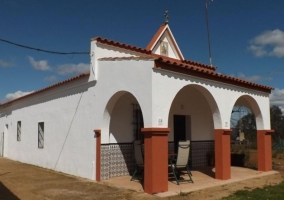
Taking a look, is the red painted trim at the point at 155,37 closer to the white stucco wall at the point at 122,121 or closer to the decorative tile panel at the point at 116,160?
the white stucco wall at the point at 122,121

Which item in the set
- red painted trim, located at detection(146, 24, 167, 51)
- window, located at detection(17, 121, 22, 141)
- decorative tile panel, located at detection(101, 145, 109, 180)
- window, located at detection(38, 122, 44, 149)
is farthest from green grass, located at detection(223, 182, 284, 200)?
window, located at detection(17, 121, 22, 141)

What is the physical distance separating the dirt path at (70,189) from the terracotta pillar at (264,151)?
0.91 meters

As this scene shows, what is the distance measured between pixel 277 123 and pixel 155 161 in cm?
3705

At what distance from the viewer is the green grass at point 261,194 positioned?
756cm

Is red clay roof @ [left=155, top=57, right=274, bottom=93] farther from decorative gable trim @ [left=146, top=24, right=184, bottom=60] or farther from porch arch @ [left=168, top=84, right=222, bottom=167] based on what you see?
decorative gable trim @ [left=146, top=24, right=184, bottom=60]

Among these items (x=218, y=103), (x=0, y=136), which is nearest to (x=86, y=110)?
(x=218, y=103)

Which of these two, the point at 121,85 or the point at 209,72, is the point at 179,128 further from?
the point at 121,85

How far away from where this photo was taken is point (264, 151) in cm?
1208

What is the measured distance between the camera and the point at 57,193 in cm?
808

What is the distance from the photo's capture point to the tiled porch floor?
27.6 feet

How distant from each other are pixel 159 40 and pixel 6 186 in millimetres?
8394

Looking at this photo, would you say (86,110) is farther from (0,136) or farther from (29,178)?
(0,136)

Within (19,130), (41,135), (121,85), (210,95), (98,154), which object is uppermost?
(121,85)

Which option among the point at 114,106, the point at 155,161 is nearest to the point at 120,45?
the point at 114,106
